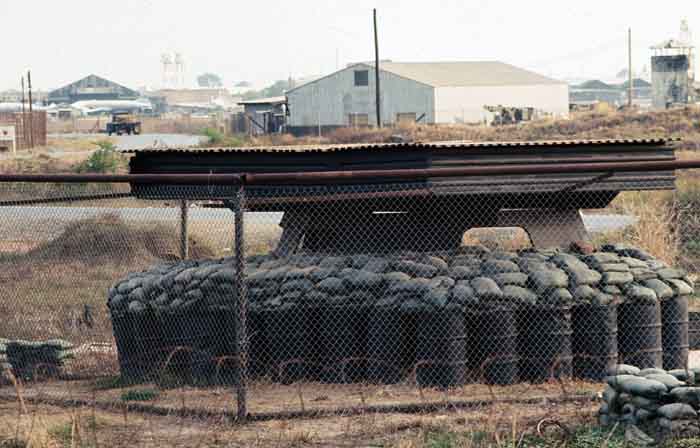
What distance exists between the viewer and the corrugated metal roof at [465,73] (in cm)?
7900

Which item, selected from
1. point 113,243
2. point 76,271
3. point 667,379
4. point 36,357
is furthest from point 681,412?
point 113,243

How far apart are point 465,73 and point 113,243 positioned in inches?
2515

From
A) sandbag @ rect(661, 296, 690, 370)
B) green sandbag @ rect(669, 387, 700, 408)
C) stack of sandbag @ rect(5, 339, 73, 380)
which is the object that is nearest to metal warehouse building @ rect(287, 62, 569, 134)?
stack of sandbag @ rect(5, 339, 73, 380)

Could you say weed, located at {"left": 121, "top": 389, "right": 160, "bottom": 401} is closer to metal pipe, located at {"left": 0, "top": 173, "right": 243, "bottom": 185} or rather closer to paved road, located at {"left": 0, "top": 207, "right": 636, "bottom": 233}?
metal pipe, located at {"left": 0, "top": 173, "right": 243, "bottom": 185}

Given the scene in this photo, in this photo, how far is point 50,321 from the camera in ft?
50.9

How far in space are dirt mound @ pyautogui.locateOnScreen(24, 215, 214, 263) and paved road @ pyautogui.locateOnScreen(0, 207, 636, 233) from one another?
783mm

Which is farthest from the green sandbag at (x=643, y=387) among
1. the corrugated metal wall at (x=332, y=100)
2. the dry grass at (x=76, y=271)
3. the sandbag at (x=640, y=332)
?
the corrugated metal wall at (x=332, y=100)

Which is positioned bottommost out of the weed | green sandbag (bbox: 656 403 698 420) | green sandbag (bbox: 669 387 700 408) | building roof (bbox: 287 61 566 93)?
the weed

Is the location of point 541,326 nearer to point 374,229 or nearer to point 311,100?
point 374,229

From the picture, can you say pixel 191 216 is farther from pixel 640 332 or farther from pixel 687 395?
pixel 687 395

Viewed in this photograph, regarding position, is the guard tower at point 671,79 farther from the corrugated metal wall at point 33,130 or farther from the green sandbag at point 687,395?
the green sandbag at point 687,395

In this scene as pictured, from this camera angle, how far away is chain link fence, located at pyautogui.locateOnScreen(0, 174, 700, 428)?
1118 centimetres

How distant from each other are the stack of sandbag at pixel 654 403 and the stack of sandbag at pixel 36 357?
5.53 metres

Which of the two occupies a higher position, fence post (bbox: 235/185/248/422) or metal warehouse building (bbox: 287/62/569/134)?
metal warehouse building (bbox: 287/62/569/134)
